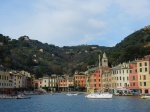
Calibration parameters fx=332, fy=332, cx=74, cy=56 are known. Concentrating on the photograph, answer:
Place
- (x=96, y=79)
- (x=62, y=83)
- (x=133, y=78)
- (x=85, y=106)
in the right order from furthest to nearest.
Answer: (x=62, y=83), (x=96, y=79), (x=133, y=78), (x=85, y=106)

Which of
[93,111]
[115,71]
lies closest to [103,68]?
[115,71]

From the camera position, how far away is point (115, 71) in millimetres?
118375

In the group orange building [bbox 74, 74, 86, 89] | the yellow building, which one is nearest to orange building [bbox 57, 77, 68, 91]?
orange building [bbox 74, 74, 86, 89]

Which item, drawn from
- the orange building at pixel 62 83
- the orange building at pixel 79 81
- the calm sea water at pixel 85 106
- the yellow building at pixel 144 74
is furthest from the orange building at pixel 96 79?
the calm sea water at pixel 85 106

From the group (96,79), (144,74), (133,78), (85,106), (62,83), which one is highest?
(144,74)

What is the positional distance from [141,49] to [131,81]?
42556 millimetres

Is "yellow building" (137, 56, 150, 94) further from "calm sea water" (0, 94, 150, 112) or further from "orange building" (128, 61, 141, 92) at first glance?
"calm sea water" (0, 94, 150, 112)

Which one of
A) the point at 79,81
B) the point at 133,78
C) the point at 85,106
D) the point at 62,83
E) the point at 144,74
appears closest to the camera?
the point at 85,106

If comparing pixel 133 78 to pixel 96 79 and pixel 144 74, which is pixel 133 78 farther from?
pixel 96 79

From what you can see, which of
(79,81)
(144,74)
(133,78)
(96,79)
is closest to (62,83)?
(79,81)

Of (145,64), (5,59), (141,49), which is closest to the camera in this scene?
(145,64)

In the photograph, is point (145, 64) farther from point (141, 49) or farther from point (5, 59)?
point (5, 59)

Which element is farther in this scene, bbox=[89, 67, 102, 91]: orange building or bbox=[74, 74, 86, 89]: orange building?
bbox=[74, 74, 86, 89]: orange building

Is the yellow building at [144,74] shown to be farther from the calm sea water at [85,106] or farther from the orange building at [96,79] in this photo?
the orange building at [96,79]
